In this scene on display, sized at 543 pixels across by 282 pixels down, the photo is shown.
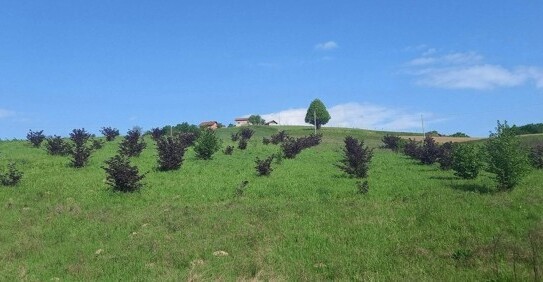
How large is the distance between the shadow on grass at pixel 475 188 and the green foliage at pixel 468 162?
2830 mm

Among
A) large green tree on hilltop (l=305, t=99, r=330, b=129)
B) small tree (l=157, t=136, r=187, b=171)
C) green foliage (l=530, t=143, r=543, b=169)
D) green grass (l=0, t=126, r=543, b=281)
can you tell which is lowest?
green grass (l=0, t=126, r=543, b=281)

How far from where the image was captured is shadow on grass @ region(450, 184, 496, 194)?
18861 millimetres

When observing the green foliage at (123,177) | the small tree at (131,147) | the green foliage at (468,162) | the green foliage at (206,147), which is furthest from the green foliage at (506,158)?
the small tree at (131,147)

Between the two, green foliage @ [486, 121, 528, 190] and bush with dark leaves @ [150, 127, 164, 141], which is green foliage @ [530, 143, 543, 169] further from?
bush with dark leaves @ [150, 127, 164, 141]

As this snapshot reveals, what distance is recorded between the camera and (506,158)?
60.8 feet

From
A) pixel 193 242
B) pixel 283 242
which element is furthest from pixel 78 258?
pixel 283 242

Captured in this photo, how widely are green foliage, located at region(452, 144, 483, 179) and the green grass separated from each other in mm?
1921

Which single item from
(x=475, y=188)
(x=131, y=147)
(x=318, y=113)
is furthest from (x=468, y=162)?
(x=318, y=113)

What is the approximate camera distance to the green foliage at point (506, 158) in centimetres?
1850

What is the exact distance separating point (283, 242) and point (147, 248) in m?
3.43

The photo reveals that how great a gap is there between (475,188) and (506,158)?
1976 millimetres

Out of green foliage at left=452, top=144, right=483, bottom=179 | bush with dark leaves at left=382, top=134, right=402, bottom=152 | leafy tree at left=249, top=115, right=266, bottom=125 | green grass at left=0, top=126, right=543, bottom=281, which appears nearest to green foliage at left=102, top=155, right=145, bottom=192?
green grass at left=0, top=126, right=543, bottom=281

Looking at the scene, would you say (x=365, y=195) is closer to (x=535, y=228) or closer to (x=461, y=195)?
(x=461, y=195)

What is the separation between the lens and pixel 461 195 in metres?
17.3
